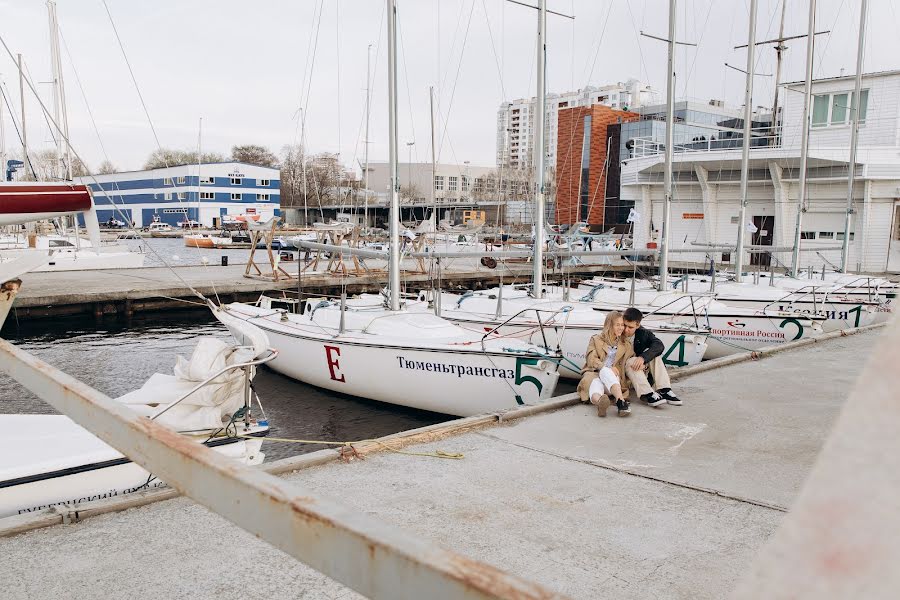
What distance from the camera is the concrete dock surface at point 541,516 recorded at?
417 centimetres

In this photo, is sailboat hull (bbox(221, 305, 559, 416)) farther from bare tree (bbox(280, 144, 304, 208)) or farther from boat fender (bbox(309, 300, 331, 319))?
bare tree (bbox(280, 144, 304, 208))

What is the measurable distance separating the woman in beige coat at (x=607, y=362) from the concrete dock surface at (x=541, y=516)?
366 millimetres

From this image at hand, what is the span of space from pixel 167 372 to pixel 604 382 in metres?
11.8

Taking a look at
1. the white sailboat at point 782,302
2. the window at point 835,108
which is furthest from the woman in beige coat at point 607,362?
the window at point 835,108

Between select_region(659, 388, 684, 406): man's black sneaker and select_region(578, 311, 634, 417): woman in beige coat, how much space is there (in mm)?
481

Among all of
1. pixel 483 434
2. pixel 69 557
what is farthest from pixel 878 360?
pixel 483 434

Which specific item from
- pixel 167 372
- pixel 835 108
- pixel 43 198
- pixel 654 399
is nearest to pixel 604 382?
pixel 654 399

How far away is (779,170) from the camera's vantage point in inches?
1284

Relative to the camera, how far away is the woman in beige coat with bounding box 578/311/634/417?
8.44m

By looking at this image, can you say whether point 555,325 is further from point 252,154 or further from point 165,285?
point 252,154

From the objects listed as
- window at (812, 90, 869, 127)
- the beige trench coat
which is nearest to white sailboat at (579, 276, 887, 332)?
the beige trench coat

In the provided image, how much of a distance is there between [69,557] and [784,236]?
3458 cm

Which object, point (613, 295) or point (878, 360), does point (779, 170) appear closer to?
point (613, 295)

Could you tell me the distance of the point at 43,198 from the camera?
21.2ft
